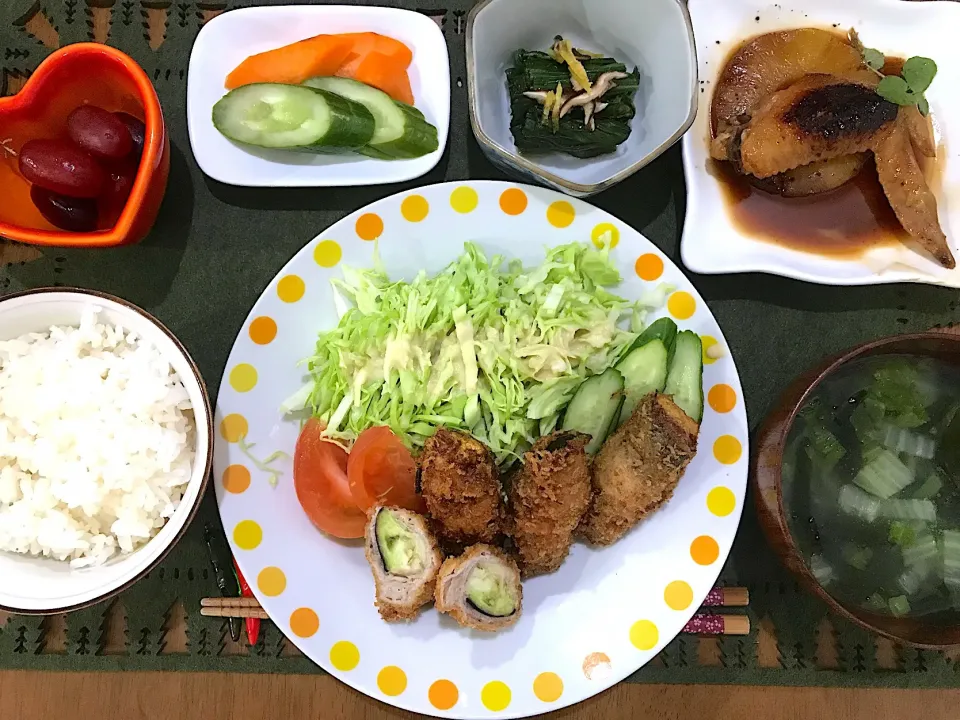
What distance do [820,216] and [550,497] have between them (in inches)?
44.6

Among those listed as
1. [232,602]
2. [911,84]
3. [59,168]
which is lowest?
[232,602]

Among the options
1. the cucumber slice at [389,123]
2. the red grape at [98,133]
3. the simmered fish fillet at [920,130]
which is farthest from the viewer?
the simmered fish fillet at [920,130]

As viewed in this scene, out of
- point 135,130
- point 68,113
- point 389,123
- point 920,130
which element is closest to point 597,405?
point 389,123

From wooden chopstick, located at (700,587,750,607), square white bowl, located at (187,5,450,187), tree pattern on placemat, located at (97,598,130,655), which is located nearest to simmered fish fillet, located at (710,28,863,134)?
square white bowl, located at (187,5,450,187)

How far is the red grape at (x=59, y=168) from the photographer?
1.55 meters

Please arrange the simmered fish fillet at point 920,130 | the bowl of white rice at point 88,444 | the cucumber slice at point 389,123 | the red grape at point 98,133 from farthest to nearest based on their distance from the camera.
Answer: the simmered fish fillet at point 920,130 < the cucumber slice at point 389,123 < the red grape at point 98,133 < the bowl of white rice at point 88,444

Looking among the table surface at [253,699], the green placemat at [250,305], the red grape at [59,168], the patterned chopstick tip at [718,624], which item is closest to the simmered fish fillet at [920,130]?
the green placemat at [250,305]

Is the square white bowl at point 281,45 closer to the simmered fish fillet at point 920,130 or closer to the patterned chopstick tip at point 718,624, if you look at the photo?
the simmered fish fillet at point 920,130

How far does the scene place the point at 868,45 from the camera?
1924mm

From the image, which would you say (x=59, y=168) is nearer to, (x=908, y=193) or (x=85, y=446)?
(x=85, y=446)

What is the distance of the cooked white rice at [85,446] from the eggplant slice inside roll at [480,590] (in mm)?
641

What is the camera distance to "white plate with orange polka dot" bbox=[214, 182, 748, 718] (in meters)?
1.60

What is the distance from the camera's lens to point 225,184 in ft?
6.03

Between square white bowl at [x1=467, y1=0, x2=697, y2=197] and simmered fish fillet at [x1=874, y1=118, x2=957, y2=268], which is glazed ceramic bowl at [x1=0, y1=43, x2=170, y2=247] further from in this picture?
simmered fish fillet at [x1=874, y1=118, x2=957, y2=268]
